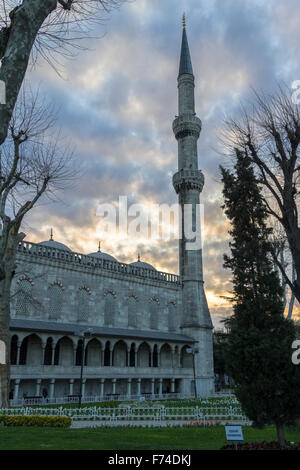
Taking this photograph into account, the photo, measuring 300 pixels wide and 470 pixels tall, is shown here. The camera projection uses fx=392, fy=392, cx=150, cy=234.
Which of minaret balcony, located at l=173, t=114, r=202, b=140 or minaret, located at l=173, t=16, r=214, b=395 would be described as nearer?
minaret, located at l=173, t=16, r=214, b=395

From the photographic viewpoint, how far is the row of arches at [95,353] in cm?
2944

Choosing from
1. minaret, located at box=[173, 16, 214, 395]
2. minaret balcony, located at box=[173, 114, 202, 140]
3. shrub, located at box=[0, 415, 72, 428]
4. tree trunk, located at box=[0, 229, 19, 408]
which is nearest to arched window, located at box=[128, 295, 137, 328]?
minaret, located at box=[173, 16, 214, 395]

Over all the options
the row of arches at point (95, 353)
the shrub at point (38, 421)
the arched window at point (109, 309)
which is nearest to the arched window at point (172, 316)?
the row of arches at point (95, 353)

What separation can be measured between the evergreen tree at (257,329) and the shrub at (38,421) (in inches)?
309

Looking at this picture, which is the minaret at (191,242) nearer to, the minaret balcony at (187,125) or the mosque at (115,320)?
the minaret balcony at (187,125)

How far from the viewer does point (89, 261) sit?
117 ft

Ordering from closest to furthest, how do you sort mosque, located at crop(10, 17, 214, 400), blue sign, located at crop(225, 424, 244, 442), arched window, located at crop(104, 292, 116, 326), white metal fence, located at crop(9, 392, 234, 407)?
blue sign, located at crop(225, 424, 244, 442) → white metal fence, located at crop(9, 392, 234, 407) → mosque, located at crop(10, 17, 214, 400) → arched window, located at crop(104, 292, 116, 326)

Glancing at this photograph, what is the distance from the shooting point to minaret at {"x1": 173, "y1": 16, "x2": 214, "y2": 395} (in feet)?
133

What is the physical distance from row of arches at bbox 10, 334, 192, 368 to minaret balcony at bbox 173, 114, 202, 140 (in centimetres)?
2382

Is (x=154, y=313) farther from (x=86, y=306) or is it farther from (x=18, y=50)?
(x=18, y=50)

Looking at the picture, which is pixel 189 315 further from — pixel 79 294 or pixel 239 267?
pixel 239 267

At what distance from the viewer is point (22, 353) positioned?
29.4 meters

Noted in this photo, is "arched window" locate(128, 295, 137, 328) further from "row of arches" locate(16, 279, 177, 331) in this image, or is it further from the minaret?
the minaret
